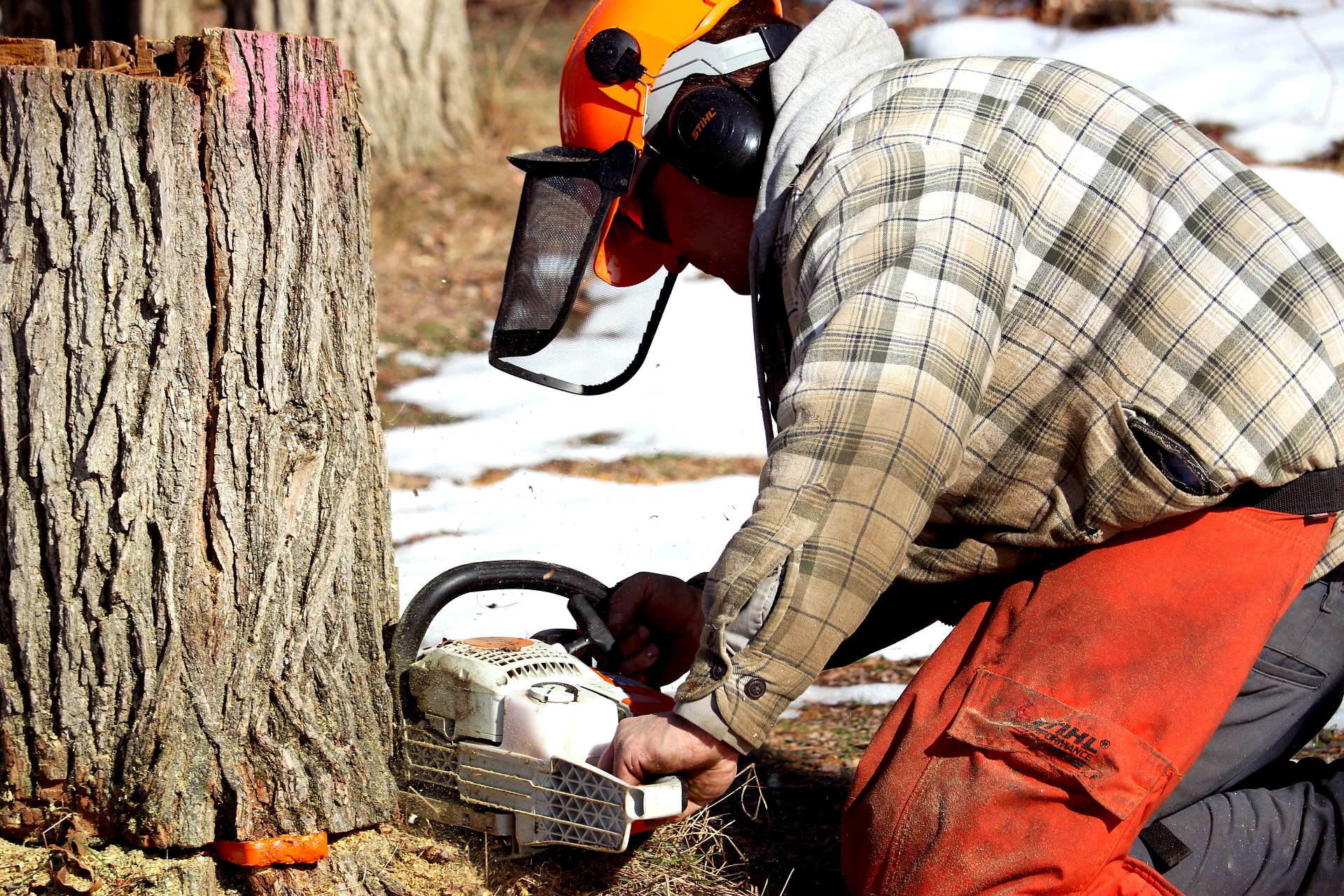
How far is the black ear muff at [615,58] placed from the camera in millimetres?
2139

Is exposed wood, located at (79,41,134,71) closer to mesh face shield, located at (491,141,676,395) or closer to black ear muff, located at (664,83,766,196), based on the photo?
mesh face shield, located at (491,141,676,395)

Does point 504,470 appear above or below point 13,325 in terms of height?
below

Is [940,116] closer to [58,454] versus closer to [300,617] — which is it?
[300,617]

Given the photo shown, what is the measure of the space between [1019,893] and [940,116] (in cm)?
133

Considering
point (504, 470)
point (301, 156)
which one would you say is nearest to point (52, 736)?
point (301, 156)

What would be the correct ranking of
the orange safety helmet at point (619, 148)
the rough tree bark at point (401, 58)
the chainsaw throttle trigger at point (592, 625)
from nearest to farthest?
the orange safety helmet at point (619, 148) < the chainsaw throttle trigger at point (592, 625) < the rough tree bark at point (401, 58)

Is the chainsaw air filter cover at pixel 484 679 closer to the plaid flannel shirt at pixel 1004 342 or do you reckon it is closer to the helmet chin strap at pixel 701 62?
the plaid flannel shirt at pixel 1004 342

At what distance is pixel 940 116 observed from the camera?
1862 millimetres

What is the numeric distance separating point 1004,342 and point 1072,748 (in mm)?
703

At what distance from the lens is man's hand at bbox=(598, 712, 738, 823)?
69.1 inches

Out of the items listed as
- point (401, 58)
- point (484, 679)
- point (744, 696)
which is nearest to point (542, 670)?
point (484, 679)

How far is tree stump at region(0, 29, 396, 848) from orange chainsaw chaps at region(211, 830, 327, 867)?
30 mm

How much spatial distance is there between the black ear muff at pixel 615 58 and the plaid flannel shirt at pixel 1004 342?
456mm

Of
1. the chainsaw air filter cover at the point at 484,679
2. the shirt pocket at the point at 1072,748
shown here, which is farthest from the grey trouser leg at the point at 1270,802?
the chainsaw air filter cover at the point at 484,679
